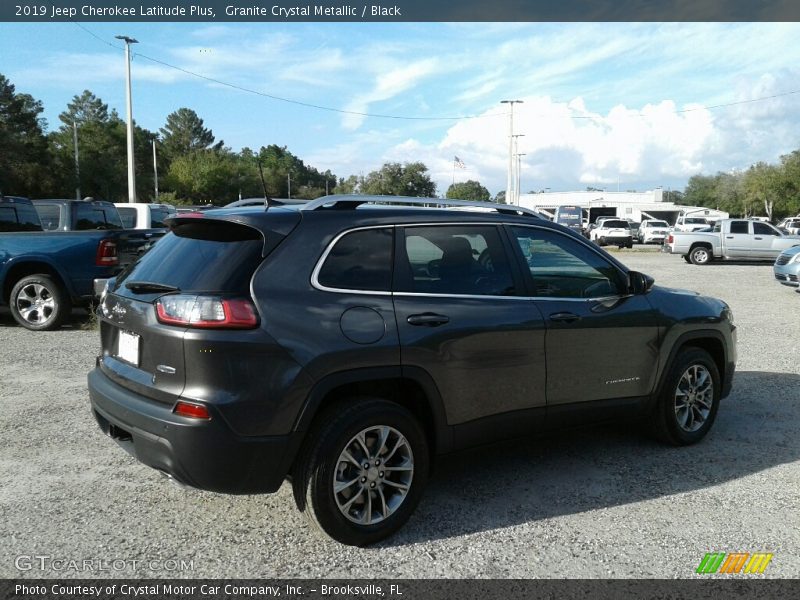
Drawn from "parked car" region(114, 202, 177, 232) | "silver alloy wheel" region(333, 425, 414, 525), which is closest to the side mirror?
"silver alloy wheel" region(333, 425, 414, 525)

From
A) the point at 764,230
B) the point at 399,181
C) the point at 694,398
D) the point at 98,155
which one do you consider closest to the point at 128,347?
the point at 694,398

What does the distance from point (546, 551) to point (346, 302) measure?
5.36 ft

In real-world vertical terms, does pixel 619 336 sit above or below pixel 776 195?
below

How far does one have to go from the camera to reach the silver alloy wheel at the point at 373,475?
3.45 metres

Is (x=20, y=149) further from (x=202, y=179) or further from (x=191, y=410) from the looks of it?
(x=191, y=410)

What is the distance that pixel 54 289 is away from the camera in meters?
9.52

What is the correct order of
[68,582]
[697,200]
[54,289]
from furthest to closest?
[697,200]
[54,289]
[68,582]

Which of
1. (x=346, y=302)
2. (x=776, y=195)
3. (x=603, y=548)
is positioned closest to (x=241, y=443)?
(x=346, y=302)

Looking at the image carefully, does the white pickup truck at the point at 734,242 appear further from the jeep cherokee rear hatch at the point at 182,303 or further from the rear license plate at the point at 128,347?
the rear license plate at the point at 128,347

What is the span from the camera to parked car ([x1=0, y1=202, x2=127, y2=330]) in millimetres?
9391

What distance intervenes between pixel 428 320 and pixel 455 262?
489 mm

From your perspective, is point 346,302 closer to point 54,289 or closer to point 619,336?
point 619,336

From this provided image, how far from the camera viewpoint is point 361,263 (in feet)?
11.9

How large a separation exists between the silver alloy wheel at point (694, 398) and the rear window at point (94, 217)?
9193mm
